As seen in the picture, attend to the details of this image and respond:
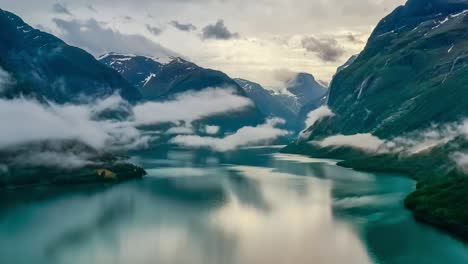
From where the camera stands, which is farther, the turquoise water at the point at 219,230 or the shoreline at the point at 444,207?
the shoreline at the point at 444,207

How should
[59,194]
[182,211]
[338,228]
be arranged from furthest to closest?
1. [59,194]
2. [182,211]
3. [338,228]

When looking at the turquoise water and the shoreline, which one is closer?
the turquoise water

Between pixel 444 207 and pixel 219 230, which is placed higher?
pixel 444 207

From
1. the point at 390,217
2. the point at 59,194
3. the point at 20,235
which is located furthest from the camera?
the point at 59,194

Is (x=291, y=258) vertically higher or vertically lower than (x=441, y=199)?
lower

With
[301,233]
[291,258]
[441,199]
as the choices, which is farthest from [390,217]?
[291,258]

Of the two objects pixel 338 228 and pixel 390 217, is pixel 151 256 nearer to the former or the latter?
pixel 338 228

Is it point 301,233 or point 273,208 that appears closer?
point 301,233

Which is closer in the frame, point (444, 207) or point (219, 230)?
point (219, 230)
